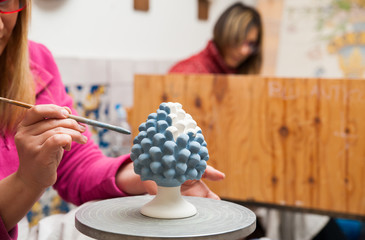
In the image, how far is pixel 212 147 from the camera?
2369 millimetres

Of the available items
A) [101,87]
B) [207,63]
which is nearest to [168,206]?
[101,87]

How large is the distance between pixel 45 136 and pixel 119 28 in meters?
2.22

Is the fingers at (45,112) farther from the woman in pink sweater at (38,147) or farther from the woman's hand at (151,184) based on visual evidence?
the woman's hand at (151,184)

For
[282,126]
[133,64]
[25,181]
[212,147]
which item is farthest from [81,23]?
[25,181]

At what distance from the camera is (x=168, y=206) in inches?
36.8

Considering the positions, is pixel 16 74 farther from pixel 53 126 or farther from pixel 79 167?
pixel 53 126

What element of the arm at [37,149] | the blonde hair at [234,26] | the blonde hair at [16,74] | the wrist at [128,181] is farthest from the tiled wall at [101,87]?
the arm at [37,149]

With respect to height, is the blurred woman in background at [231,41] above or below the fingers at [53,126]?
above

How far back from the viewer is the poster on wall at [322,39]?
13.6 ft

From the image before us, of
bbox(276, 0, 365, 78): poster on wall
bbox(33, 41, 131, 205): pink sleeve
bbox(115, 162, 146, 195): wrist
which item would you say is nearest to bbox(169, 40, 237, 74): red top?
bbox(276, 0, 365, 78): poster on wall

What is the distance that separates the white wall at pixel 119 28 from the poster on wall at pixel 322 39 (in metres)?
0.73

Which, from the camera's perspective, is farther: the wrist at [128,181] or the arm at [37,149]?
the wrist at [128,181]

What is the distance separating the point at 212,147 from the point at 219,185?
0.19 meters

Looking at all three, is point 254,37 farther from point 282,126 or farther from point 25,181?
point 25,181
